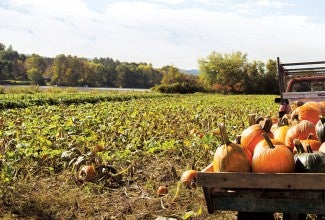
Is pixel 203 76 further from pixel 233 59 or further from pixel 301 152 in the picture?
pixel 301 152

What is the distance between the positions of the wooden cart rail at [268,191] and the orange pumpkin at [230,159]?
0.17 metres

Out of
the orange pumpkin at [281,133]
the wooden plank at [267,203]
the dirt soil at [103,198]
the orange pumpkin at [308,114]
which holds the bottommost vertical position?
the dirt soil at [103,198]

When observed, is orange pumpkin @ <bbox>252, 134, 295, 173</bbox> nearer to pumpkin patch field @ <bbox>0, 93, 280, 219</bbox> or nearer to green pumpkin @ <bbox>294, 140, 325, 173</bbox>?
green pumpkin @ <bbox>294, 140, 325, 173</bbox>

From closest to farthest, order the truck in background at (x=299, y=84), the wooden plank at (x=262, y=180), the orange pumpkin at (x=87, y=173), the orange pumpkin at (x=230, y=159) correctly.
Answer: the wooden plank at (x=262, y=180) → the orange pumpkin at (x=230, y=159) → the orange pumpkin at (x=87, y=173) → the truck in background at (x=299, y=84)

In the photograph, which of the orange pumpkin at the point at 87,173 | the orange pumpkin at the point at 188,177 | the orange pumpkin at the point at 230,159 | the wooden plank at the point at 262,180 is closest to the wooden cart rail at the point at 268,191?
the wooden plank at the point at 262,180

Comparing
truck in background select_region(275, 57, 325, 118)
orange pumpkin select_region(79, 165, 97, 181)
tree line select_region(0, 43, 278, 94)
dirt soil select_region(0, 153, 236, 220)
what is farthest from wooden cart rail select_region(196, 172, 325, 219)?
tree line select_region(0, 43, 278, 94)

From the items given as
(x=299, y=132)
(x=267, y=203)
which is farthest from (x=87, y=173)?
(x=267, y=203)

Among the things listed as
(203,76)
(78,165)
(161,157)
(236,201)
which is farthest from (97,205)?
(203,76)

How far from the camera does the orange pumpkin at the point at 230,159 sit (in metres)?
3.21

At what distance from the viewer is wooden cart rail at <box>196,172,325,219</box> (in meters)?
2.89

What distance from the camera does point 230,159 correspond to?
10.6 ft

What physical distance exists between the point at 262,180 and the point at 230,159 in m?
0.33

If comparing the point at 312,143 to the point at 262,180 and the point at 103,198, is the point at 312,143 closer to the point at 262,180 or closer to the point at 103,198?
the point at 262,180

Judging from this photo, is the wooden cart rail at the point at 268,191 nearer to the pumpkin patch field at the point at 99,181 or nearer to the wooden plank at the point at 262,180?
the wooden plank at the point at 262,180
